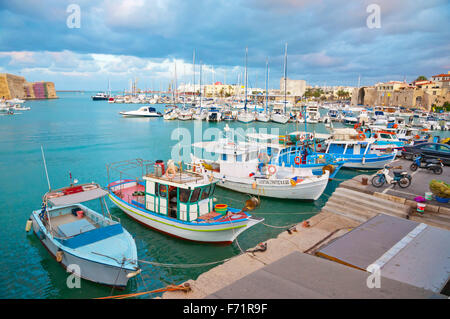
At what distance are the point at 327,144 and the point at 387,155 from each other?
5556 millimetres

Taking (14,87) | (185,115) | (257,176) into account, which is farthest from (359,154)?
(14,87)

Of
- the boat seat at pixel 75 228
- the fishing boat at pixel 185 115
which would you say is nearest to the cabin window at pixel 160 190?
the boat seat at pixel 75 228

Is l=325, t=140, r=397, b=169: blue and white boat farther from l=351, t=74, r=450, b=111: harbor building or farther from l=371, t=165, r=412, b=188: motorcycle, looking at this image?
l=351, t=74, r=450, b=111: harbor building

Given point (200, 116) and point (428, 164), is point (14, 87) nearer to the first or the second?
point (200, 116)

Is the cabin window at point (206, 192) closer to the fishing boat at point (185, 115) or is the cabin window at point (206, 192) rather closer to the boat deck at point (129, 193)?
the boat deck at point (129, 193)

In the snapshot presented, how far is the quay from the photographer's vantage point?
417 centimetres

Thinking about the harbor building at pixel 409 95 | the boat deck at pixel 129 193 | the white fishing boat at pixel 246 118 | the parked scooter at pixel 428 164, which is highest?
the harbor building at pixel 409 95

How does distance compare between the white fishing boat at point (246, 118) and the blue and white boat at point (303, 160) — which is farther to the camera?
the white fishing boat at point (246, 118)

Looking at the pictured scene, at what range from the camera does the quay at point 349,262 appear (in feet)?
13.7

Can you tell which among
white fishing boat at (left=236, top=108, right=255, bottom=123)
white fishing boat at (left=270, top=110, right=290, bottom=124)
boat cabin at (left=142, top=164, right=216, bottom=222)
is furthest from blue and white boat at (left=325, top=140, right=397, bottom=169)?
white fishing boat at (left=236, top=108, right=255, bottom=123)

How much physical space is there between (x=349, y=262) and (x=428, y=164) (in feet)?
56.3
